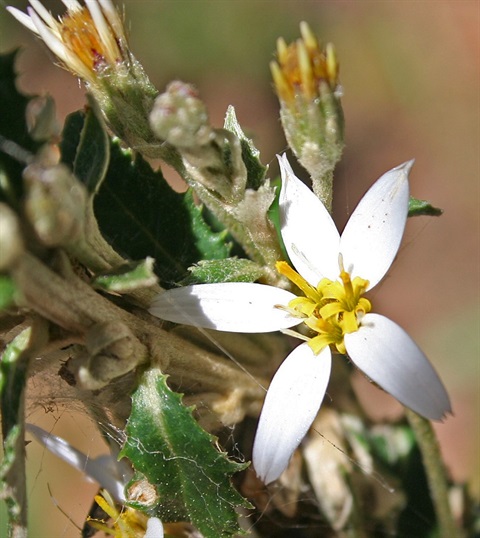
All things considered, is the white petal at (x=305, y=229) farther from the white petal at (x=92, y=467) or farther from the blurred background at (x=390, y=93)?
the blurred background at (x=390, y=93)

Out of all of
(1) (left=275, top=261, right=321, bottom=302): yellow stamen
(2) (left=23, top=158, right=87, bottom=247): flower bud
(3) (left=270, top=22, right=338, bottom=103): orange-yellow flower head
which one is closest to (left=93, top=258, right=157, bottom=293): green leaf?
(2) (left=23, top=158, right=87, bottom=247): flower bud

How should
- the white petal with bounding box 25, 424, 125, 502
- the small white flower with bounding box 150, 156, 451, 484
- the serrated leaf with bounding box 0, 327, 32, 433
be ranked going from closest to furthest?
the serrated leaf with bounding box 0, 327, 32, 433 < the small white flower with bounding box 150, 156, 451, 484 < the white petal with bounding box 25, 424, 125, 502

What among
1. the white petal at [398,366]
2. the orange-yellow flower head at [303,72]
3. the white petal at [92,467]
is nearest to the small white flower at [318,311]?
the white petal at [398,366]

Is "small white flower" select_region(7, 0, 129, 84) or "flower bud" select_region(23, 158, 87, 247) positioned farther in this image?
"small white flower" select_region(7, 0, 129, 84)

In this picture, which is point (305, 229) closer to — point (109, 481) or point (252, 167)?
point (252, 167)

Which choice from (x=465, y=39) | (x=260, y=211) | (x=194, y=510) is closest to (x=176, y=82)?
(x=260, y=211)

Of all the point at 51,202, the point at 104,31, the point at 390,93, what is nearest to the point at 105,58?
the point at 104,31

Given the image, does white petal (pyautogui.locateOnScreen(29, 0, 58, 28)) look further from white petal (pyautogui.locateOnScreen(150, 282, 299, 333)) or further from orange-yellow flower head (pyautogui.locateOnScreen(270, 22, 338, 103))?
white petal (pyautogui.locateOnScreen(150, 282, 299, 333))
